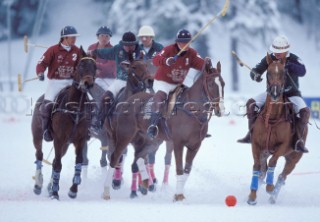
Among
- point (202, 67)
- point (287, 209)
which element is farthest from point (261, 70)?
point (287, 209)

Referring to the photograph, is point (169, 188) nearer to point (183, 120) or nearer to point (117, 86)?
point (183, 120)

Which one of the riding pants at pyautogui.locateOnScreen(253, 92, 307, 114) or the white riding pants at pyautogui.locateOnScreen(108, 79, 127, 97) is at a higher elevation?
the white riding pants at pyautogui.locateOnScreen(108, 79, 127, 97)

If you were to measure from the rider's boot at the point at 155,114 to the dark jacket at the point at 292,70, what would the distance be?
1742mm

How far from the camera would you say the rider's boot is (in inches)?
433

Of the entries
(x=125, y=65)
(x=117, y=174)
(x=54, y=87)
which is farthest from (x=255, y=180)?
(x=54, y=87)

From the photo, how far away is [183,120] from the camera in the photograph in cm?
1074

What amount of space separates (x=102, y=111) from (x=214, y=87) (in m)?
2.63

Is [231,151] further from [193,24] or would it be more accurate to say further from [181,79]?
[193,24]

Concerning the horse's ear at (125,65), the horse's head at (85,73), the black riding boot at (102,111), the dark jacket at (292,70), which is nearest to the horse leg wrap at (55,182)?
the black riding boot at (102,111)

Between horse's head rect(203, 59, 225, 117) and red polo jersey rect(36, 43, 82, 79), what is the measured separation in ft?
8.05

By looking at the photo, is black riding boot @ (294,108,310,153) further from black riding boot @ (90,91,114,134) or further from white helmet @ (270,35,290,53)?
black riding boot @ (90,91,114,134)

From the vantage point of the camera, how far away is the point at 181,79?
1133cm

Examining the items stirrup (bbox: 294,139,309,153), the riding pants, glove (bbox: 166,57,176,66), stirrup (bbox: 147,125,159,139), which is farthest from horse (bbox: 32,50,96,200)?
stirrup (bbox: 294,139,309,153)

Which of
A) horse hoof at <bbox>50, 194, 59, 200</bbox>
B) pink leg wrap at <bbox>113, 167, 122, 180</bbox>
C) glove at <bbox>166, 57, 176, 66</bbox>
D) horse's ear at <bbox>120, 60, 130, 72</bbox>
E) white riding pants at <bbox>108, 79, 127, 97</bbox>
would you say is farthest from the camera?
white riding pants at <bbox>108, 79, 127, 97</bbox>
